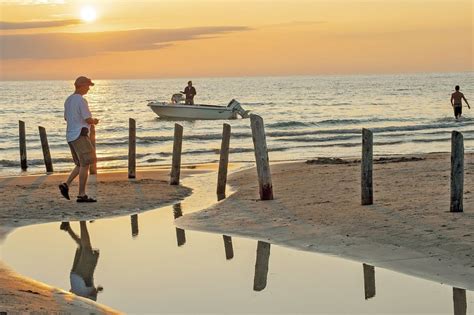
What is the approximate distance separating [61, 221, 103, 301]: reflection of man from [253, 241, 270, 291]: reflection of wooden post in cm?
160

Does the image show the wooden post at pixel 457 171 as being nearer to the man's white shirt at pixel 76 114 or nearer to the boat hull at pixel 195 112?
the man's white shirt at pixel 76 114

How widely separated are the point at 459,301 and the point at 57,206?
802 cm

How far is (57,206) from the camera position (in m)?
13.9

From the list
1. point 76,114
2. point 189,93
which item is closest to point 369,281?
point 76,114

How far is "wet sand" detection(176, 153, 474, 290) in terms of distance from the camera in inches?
363

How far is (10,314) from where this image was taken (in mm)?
6703

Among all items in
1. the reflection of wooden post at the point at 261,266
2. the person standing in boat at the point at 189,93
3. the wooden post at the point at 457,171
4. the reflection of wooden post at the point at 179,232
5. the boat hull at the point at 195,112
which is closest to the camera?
the reflection of wooden post at the point at 261,266

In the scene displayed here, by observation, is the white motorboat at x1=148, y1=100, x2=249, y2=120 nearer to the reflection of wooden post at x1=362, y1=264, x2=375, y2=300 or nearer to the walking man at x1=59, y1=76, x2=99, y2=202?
the walking man at x1=59, y1=76, x2=99, y2=202

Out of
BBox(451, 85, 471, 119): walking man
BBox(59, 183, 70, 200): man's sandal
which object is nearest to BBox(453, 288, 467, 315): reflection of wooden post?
BBox(59, 183, 70, 200): man's sandal

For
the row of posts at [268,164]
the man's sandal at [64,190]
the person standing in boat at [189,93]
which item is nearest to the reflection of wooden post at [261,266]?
the row of posts at [268,164]

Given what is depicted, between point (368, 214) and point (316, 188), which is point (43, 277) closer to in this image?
point (368, 214)

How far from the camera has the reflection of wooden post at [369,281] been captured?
8.05 meters

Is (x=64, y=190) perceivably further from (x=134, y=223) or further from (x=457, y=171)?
(x=457, y=171)

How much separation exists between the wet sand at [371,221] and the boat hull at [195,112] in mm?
30665
